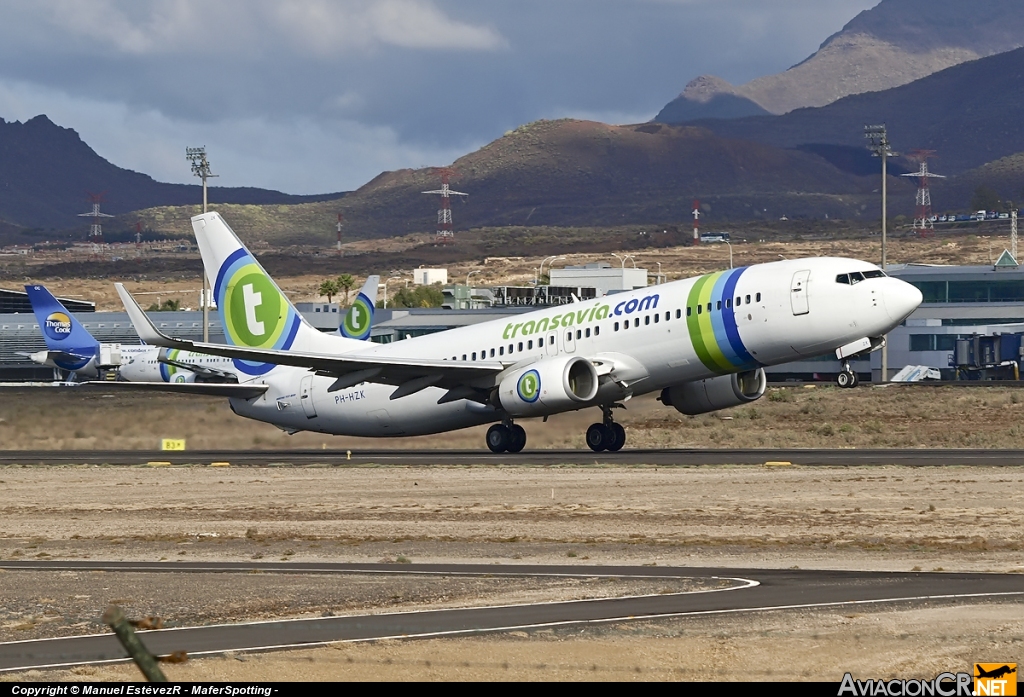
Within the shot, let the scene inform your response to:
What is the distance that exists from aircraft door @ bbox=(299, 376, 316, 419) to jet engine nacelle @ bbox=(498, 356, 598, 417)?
7.12 m

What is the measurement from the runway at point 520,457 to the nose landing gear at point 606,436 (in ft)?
Answer: 0.89

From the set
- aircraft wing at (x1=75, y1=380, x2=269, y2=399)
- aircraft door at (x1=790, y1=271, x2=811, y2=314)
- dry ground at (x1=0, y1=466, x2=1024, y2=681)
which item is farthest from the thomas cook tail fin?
aircraft door at (x1=790, y1=271, x2=811, y2=314)

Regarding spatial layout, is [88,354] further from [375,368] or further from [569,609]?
[569,609]

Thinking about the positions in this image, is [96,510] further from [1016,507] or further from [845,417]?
[845,417]

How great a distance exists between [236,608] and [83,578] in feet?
12.6

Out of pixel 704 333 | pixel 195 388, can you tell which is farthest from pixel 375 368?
pixel 704 333

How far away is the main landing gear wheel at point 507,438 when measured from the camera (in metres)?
39.6

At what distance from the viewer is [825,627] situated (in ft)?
43.5

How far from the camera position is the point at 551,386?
1439 inches

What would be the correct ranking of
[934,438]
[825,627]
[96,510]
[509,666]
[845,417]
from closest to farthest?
[509,666] → [825,627] → [96,510] → [934,438] → [845,417]

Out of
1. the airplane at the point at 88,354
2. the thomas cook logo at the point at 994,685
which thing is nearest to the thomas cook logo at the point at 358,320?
the airplane at the point at 88,354

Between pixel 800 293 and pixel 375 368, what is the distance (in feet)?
36.0

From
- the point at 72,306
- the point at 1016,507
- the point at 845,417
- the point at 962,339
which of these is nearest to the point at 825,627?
the point at 1016,507

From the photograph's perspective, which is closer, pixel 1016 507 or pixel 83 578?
pixel 83 578
